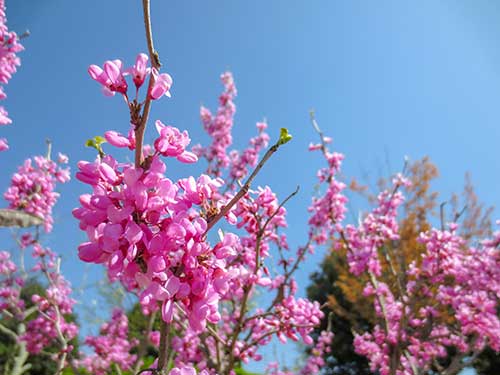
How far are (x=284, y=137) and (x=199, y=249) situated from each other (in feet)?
1.53

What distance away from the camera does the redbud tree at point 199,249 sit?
3.52 feet

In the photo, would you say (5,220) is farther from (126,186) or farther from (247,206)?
(126,186)

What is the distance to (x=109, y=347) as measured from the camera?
573 cm

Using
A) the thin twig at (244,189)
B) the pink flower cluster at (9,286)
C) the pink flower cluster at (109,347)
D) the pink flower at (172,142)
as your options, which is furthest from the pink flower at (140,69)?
the pink flower cluster at (9,286)

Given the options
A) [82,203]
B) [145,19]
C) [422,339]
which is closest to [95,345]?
[422,339]

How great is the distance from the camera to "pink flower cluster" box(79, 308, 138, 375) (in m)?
5.53

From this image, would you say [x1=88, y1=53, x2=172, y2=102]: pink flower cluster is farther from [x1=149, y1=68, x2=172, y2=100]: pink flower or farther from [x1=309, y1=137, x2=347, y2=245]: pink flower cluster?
[x1=309, y1=137, x2=347, y2=245]: pink flower cluster

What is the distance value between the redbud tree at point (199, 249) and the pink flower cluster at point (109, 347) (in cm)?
2

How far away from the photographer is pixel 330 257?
46.5 feet

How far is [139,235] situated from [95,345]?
17.7 ft

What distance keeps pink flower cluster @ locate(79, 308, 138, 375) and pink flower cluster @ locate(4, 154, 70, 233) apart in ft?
7.39

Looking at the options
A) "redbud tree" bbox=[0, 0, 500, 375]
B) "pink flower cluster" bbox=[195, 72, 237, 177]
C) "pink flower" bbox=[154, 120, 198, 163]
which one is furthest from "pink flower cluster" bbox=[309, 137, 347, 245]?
"pink flower" bbox=[154, 120, 198, 163]

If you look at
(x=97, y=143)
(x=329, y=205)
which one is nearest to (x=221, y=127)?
(x=329, y=205)

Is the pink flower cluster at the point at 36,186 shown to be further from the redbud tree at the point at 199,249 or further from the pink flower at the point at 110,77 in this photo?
the pink flower at the point at 110,77
